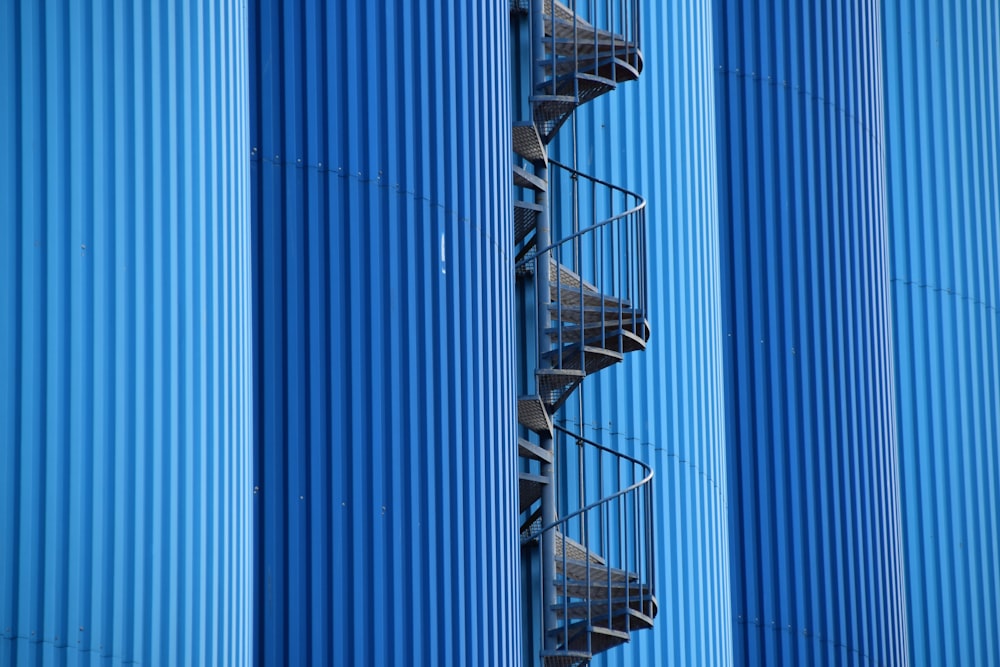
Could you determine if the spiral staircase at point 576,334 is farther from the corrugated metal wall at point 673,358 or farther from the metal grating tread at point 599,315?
the corrugated metal wall at point 673,358

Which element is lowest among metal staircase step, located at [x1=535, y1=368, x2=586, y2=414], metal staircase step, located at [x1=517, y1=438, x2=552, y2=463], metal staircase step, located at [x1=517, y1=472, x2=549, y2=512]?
metal staircase step, located at [x1=517, y1=472, x2=549, y2=512]

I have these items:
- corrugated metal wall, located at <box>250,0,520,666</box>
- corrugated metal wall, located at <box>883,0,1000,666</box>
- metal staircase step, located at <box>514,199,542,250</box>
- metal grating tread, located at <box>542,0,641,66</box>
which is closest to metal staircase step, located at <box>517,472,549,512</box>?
metal staircase step, located at <box>514,199,542,250</box>

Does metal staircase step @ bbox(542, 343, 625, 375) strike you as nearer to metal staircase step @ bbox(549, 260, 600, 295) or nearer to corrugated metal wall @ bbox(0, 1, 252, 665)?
metal staircase step @ bbox(549, 260, 600, 295)

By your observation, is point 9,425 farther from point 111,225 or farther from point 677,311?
point 677,311

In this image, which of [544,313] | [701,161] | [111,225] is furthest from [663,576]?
[111,225]

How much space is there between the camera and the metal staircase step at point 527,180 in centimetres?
2233

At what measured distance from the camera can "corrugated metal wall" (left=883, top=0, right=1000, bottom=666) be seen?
94.8ft

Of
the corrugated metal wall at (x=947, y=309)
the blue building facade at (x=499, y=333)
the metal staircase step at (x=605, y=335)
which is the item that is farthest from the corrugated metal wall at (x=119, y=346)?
the corrugated metal wall at (x=947, y=309)

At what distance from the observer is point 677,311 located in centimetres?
2394

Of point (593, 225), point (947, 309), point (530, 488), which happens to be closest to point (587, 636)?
point (530, 488)

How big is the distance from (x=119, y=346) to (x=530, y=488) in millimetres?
8534

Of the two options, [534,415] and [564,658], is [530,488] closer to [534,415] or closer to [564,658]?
[534,415]

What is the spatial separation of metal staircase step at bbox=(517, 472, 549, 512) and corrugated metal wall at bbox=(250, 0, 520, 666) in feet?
10.5

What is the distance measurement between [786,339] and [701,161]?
8.79ft
